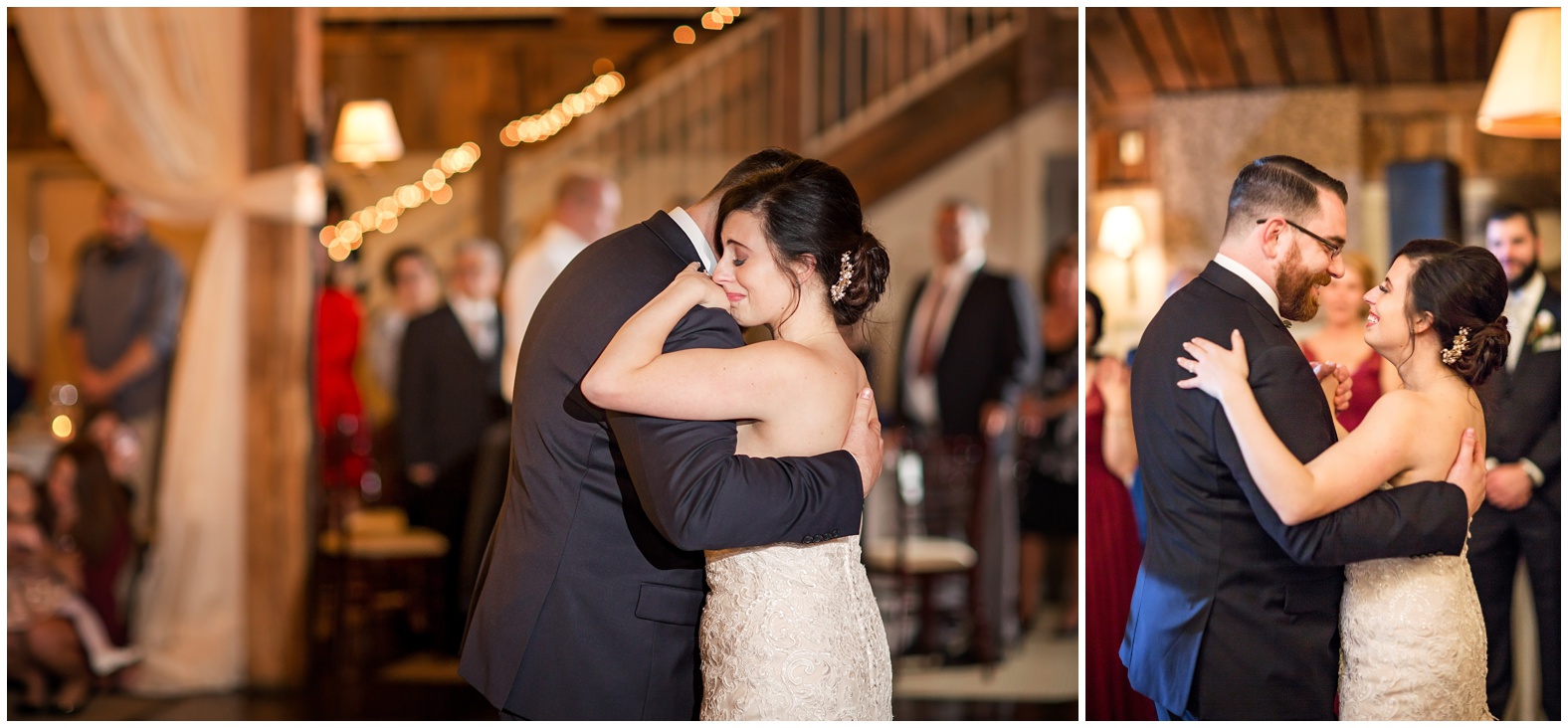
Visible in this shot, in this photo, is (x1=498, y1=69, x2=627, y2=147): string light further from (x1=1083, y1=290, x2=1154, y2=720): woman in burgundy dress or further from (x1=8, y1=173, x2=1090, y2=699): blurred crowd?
(x1=1083, y1=290, x2=1154, y2=720): woman in burgundy dress

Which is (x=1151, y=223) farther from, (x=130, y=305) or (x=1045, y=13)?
(x=130, y=305)

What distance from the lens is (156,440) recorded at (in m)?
5.00

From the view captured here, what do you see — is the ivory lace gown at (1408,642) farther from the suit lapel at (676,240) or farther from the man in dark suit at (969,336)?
the man in dark suit at (969,336)

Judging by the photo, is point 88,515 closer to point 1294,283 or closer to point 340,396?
point 340,396

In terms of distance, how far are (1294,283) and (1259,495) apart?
0.37m

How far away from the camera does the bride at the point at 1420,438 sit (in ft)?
7.11

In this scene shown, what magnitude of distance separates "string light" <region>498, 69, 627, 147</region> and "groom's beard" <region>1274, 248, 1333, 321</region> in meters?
5.55

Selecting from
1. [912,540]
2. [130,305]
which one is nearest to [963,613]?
[912,540]

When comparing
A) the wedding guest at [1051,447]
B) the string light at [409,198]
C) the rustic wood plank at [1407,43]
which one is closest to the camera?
the rustic wood plank at [1407,43]

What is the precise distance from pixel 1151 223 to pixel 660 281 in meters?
2.15

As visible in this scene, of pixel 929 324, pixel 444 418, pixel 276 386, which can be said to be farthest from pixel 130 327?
pixel 929 324

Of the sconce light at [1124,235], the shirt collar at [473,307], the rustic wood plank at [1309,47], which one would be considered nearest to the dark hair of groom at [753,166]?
the sconce light at [1124,235]

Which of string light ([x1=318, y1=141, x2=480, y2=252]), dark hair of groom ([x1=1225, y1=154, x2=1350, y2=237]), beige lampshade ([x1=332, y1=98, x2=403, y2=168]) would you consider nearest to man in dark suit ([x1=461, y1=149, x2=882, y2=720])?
dark hair of groom ([x1=1225, y1=154, x2=1350, y2=237])

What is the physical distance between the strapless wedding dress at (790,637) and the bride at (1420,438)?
27.3 inches
